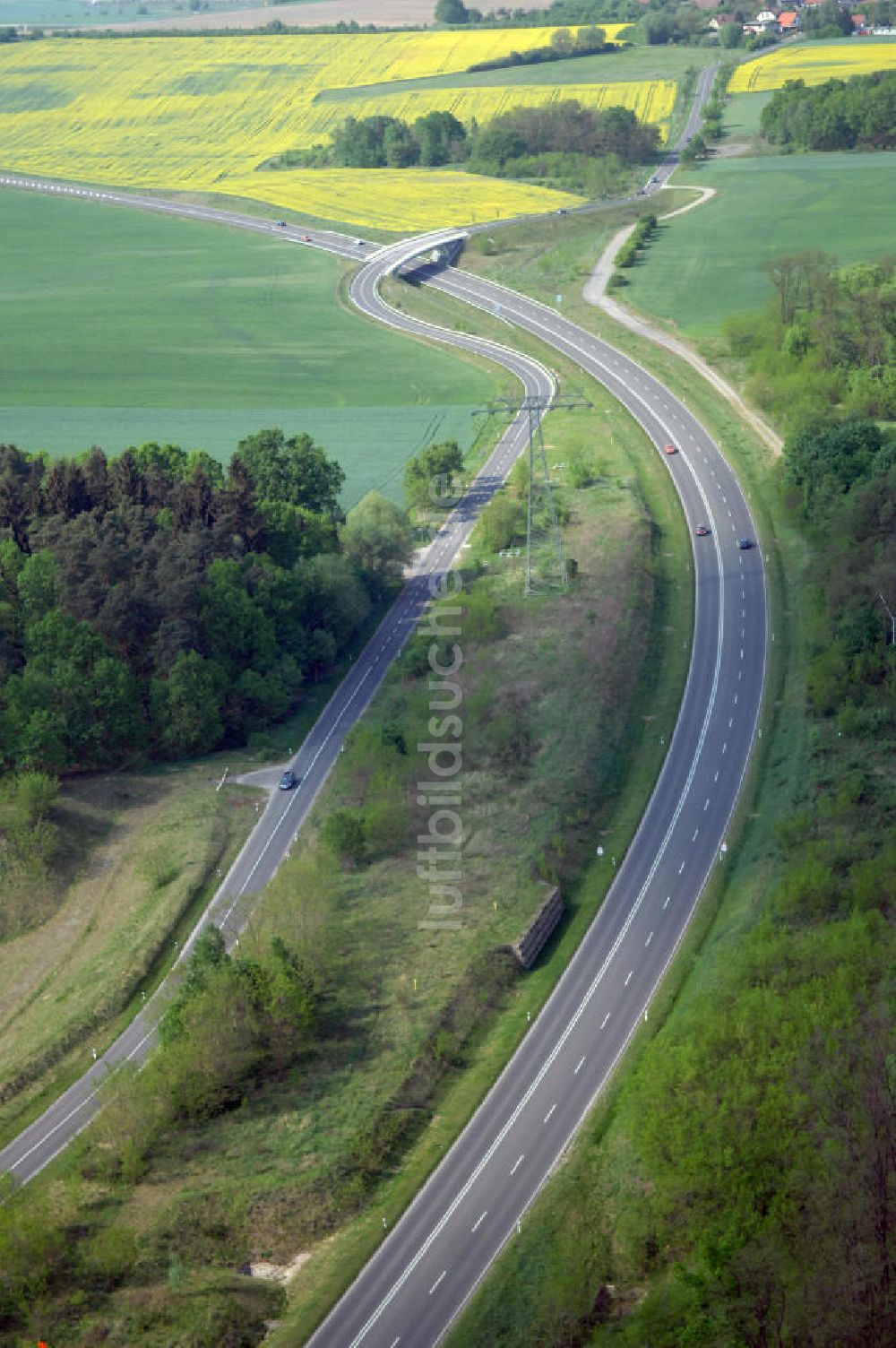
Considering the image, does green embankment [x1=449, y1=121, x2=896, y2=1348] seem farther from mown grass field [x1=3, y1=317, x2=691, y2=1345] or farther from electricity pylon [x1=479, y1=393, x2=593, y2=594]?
electricity pylon [x1=479, y1=393, x2=593, y2=594]

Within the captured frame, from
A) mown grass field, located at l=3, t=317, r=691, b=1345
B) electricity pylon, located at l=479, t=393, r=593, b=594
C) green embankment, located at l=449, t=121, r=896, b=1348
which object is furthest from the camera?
electricity pylon, located at l=479, t=393, r=593, b=594

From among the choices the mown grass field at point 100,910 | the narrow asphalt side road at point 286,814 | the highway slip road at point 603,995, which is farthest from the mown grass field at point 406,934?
the mown grass field at point 100,910

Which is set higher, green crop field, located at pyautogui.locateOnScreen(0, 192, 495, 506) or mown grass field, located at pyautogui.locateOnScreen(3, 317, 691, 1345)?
green crop field, located at pyautogui.locateOnScreen(0, 192, 495, 506)

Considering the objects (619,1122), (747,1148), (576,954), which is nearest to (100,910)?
(576,954)

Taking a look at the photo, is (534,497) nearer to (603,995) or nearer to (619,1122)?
(603,995)

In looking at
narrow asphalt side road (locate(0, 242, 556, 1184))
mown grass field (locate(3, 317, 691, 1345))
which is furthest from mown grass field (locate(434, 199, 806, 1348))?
narrow asphalt side road (locate(0, 242, 556, 1184))

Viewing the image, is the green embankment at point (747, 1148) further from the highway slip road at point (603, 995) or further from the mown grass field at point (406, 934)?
the mown grass field at point (406, 934)

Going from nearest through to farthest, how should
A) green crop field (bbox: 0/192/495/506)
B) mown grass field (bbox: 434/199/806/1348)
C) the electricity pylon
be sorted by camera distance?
mown grass field (bbox: 434/199/806/1348) → the electricity pylon → green crop field (bbox: 0/192/495/506)
